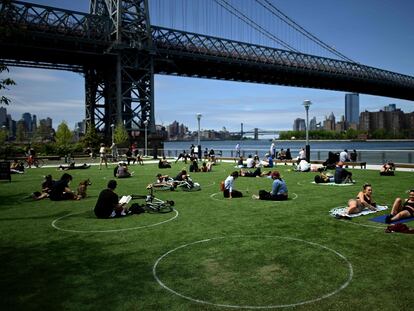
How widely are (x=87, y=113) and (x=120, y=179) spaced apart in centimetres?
5034

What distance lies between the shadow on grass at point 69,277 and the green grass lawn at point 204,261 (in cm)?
2

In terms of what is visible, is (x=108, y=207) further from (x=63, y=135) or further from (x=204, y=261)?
(x=63, y=135)

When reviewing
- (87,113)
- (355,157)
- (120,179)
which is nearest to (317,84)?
(87,113)

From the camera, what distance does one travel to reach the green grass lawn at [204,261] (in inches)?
209

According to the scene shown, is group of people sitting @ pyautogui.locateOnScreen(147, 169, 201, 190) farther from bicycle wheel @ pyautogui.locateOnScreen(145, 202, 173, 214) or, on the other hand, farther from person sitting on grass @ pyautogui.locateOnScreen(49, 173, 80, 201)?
bicycle wheel @ pyautogui.locateOnScreen(145, 202, 173, 214)

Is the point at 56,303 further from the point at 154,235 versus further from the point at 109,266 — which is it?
the point at 154,235

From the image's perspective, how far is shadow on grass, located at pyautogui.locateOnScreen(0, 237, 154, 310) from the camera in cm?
530

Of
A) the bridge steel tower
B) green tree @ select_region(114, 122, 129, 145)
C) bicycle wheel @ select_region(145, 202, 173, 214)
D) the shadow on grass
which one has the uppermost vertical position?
the bridge steel tower

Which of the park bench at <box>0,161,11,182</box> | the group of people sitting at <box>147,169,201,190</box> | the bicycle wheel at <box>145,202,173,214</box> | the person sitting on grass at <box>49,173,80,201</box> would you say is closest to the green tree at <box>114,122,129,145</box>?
the park bench at <box>0,161,11,182</box>

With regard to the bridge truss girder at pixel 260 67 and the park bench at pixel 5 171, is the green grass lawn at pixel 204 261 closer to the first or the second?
the park bench at pixel 5 171

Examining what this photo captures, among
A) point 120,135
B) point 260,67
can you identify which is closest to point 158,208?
point 120,135

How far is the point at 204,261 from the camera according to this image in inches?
271

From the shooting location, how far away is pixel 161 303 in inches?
204

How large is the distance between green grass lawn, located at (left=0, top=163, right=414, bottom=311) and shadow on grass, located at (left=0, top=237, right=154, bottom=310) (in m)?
0.02
